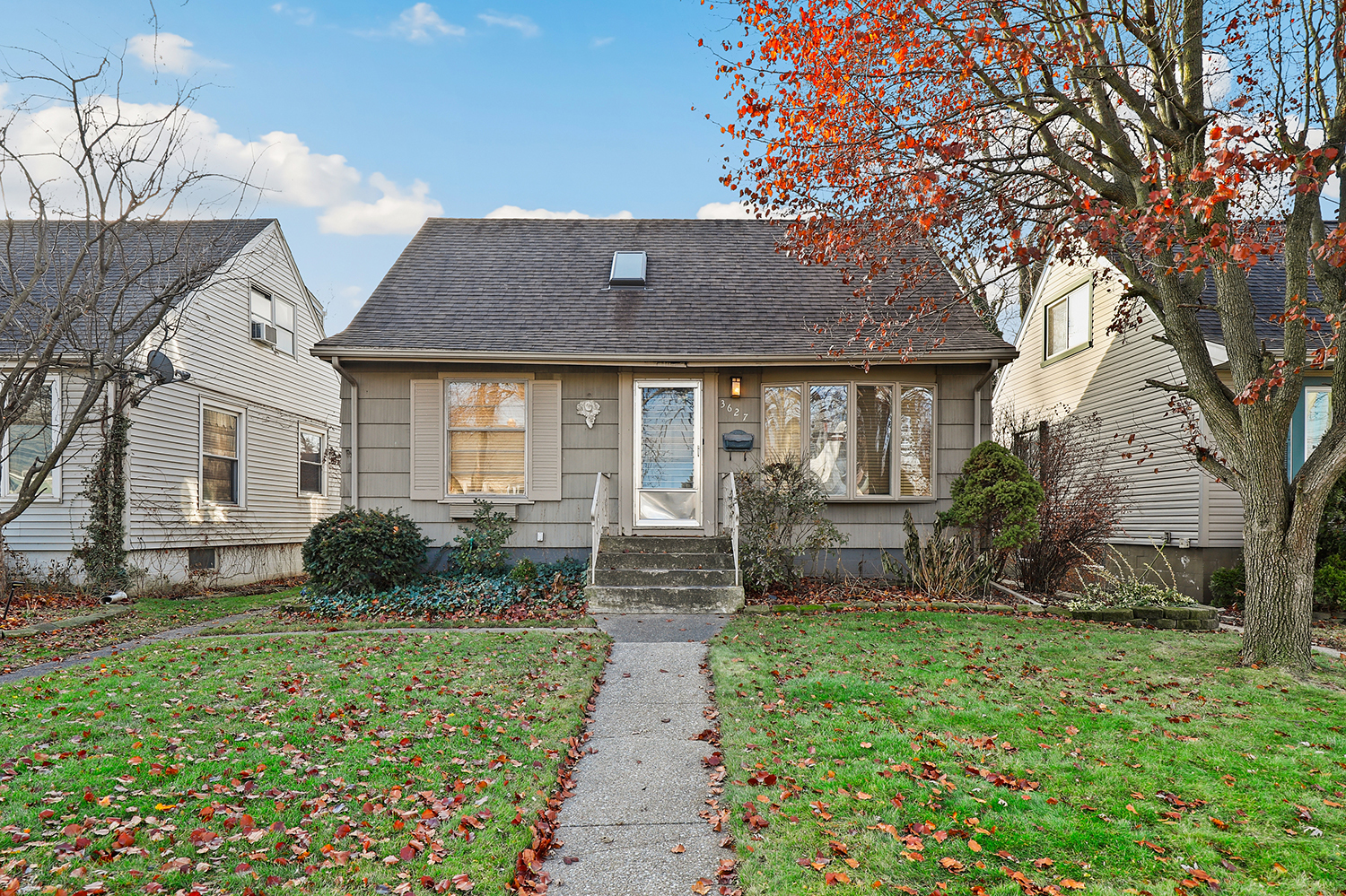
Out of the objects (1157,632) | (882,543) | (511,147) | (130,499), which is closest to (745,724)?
(1157,632)

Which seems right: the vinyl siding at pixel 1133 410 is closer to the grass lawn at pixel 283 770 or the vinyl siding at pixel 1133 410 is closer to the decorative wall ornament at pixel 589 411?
the decorative wall ornament at pixel 589 411

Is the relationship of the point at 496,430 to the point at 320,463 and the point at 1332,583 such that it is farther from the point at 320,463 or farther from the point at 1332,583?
the point at 1332,583

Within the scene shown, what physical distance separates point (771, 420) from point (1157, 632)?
5.00 metres

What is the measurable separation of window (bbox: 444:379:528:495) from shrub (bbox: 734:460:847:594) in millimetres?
2991

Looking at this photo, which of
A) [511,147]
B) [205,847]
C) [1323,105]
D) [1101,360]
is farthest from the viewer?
[511,147]

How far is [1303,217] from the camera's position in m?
5.96

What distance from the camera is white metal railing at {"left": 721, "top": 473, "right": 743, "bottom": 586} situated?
895 centimetres

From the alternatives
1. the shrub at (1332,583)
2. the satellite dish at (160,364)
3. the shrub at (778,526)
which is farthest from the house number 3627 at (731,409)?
the satellite dish at (160,364)

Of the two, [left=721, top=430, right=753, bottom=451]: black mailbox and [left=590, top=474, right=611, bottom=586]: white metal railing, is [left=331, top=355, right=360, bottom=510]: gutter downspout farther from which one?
[left=721, top=430, right=753, bottom=451]: black mailbox

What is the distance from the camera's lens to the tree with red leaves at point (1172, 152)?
5758 millimetres

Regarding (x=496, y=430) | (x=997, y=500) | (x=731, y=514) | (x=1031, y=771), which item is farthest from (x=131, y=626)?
(x=997, y=500)

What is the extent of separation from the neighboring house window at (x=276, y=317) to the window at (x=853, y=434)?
9964 mm

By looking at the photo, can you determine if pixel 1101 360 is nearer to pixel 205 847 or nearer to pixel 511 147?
pixel 511 147

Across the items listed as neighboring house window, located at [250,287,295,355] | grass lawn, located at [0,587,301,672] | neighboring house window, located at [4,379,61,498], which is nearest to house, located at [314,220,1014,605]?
grass lawn, located at [0,587,301,672]
